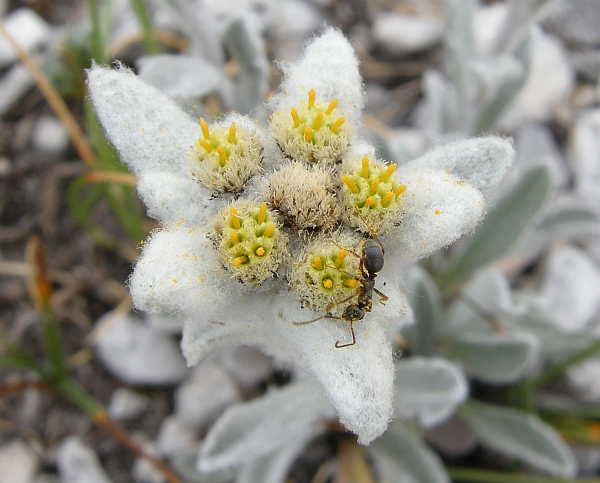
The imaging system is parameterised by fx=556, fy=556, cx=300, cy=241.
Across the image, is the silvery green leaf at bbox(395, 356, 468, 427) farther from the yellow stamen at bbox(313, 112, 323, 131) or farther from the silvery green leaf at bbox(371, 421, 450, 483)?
the yellow stamen at bbox(313, 112, 323, 131)

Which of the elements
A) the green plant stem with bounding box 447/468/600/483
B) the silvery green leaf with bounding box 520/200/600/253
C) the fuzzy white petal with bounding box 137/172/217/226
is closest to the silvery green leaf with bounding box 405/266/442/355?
the green plant stem with bounding box 447/468/600/483

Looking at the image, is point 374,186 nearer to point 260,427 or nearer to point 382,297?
point 382,297

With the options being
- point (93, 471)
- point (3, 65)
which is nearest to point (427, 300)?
point (93, 471)

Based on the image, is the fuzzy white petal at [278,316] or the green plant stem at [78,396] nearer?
the fuzzy white petal at [278,316]

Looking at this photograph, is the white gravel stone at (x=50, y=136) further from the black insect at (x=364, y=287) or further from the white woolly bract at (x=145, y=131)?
the black insect at (x=364, y=287)

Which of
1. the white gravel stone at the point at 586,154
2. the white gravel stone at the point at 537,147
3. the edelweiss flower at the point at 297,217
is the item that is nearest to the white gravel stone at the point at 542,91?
the white gravel stone at the point at 537,147
